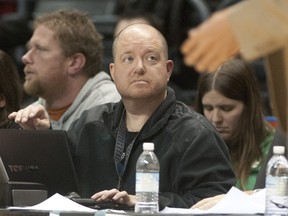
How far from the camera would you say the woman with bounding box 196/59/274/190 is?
203 inches

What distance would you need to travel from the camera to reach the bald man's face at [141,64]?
4180 millimetres

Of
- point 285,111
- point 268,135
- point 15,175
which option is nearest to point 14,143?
point 15,175

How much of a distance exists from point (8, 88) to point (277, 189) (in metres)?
1.97

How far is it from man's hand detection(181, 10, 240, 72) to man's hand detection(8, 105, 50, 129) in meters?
2.36

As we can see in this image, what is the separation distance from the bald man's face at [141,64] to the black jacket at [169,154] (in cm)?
11

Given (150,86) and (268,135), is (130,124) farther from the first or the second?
(268,135)

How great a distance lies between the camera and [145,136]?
166 inches

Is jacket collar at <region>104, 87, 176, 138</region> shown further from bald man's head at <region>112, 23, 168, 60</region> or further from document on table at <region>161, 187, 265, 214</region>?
document on table at <region>161, 187, 265, 214</region>

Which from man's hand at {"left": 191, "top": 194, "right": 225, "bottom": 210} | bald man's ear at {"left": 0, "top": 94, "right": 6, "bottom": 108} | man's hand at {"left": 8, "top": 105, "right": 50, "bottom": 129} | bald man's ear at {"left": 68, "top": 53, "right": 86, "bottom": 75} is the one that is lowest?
man's hand at {"left": 191, "top": 194, "right": 225, "bottom": 210}

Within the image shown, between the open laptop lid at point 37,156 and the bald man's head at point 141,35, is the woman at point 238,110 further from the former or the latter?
the open laptop lid at point 37,156

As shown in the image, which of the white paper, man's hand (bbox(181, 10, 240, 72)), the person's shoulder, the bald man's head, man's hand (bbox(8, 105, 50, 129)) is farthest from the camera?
man's hand (bbox(8, 105, 50, 129))

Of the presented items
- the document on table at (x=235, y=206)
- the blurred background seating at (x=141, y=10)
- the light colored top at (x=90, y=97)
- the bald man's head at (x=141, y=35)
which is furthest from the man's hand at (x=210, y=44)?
the blurred background seating at (x=141, y=10)

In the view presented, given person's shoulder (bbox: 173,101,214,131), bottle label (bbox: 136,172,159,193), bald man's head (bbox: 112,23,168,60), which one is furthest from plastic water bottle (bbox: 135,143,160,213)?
bald man's head (bbox: 112,23,168,60)

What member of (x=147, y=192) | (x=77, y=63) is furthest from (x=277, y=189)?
(x=77, y=63)
